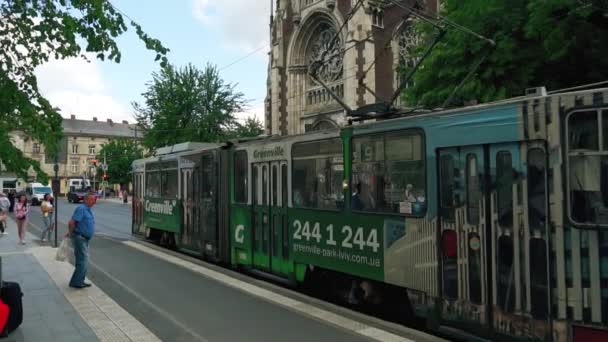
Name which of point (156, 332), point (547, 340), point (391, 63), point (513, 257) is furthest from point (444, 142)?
point (391, 63)

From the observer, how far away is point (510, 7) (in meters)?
13.4

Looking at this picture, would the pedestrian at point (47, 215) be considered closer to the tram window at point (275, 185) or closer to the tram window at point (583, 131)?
the tram window at point (275, 185)

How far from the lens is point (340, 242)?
8.05 metres

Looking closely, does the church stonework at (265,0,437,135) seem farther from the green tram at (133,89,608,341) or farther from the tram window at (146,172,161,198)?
the green tram at (133,89,608,341)

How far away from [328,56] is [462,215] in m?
32.6

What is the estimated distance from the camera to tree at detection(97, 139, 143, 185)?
78000mm

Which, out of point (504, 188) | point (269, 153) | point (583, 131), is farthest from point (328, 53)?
point (583, 131)

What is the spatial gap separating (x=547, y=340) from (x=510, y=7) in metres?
10.2

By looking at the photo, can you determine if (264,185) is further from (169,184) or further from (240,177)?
(169,184)

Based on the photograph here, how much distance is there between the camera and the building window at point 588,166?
16.8 ft

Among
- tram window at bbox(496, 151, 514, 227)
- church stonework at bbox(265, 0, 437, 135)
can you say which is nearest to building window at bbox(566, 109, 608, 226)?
tram window at bbox(496, 151, 514, 227)

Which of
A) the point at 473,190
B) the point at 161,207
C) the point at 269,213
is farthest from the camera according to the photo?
the point at 161,207

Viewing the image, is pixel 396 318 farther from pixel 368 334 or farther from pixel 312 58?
pixel 312 58

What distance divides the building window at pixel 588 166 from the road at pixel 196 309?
2683 millimetres
